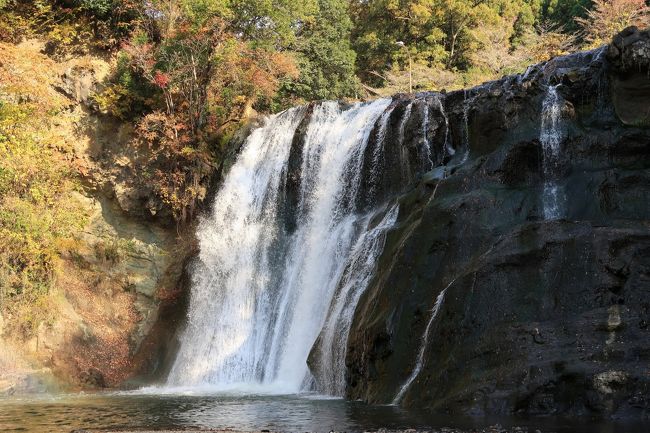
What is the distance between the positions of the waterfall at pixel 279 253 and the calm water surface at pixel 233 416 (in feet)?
9.68

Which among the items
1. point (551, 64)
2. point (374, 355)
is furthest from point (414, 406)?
point (551, 64)

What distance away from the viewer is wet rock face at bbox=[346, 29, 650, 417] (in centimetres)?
1156

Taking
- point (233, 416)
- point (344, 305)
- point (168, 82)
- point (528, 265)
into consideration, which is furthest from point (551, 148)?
point (168, 82)

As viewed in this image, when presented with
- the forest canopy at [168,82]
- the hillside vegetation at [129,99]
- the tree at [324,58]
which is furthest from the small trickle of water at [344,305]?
the tree at [324,58]

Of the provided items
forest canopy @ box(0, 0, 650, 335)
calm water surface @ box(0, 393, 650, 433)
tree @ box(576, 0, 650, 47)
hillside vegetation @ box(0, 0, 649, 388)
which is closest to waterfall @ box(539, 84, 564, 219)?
calm water surface @ box(0, 393, 650, 433)

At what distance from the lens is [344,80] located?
3716 centimetres

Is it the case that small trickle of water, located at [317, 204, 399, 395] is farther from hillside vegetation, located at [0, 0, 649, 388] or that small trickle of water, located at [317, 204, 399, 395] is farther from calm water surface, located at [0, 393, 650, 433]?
hillside vegetation, located at [0, 0, 649, 388]

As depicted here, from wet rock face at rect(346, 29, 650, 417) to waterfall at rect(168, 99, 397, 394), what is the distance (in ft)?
7.84

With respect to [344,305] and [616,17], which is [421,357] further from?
[616,17]

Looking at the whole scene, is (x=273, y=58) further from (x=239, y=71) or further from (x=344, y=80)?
(x=344, y=80)

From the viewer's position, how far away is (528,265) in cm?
1313

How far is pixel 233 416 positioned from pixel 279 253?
1019 centimetres

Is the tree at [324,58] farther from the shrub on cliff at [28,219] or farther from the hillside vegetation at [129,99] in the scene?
the shrub on cliff at [28,219]

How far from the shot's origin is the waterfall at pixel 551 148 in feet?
49.7
